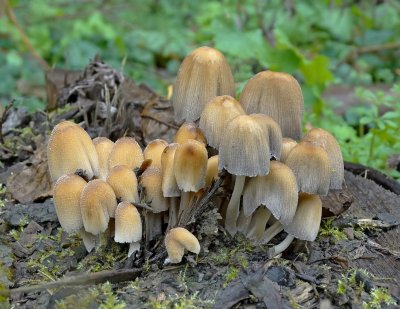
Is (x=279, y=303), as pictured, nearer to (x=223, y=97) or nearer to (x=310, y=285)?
(x=310, y=285)

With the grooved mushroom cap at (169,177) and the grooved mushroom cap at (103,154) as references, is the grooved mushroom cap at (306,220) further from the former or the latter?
the grooved mushroom cap at (103,154)

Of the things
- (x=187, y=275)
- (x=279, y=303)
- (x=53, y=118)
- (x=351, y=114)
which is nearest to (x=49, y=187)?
(x=53, y=118)

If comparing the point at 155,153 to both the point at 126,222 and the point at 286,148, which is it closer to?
the point at 126,222

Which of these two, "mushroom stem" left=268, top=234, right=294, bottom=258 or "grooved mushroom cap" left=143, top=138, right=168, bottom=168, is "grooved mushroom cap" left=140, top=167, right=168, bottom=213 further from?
"mushroom stem" left=268, top=234, right=294, bottom=258

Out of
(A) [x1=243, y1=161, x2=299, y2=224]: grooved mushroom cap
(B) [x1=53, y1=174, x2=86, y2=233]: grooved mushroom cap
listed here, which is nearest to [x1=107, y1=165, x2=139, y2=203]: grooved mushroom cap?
(B) [x1=53, y1=174, x2=86, y2=233]: grooved mushroom cap

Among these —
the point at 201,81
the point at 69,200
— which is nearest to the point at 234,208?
the point at 201,81
